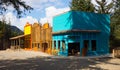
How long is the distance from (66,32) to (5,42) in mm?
29725

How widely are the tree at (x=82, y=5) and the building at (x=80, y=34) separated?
14.4 m

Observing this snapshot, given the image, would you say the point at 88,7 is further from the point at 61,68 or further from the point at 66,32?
the point at 61,68

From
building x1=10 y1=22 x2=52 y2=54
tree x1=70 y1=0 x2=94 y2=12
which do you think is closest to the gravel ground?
building x1=10 y1=22 x2=52 y2=54

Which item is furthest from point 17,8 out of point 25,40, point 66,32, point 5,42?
point 5,42

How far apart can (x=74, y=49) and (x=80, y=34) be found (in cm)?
242

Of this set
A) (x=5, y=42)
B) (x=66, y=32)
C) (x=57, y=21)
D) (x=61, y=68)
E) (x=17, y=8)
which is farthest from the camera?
(x=5, y=42)

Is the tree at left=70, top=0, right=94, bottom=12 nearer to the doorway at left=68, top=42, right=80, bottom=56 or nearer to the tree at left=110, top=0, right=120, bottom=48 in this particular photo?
the tree at left=110, top=0, right=120, bottom=48

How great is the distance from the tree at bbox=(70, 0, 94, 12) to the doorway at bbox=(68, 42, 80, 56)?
54.9ft

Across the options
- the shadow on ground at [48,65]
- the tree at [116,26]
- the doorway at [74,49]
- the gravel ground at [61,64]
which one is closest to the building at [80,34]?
the doorway at [74,49]

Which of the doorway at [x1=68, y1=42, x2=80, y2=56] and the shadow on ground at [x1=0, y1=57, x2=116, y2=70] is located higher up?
the doorway at [x1=68, y1=42, x2=80, y2=56]

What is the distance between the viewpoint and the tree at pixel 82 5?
51.2 metres

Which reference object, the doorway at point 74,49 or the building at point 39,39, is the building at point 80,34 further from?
the building at point 39,39

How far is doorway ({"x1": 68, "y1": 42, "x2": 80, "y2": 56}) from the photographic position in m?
34.6

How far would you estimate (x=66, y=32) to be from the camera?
33656 mm
